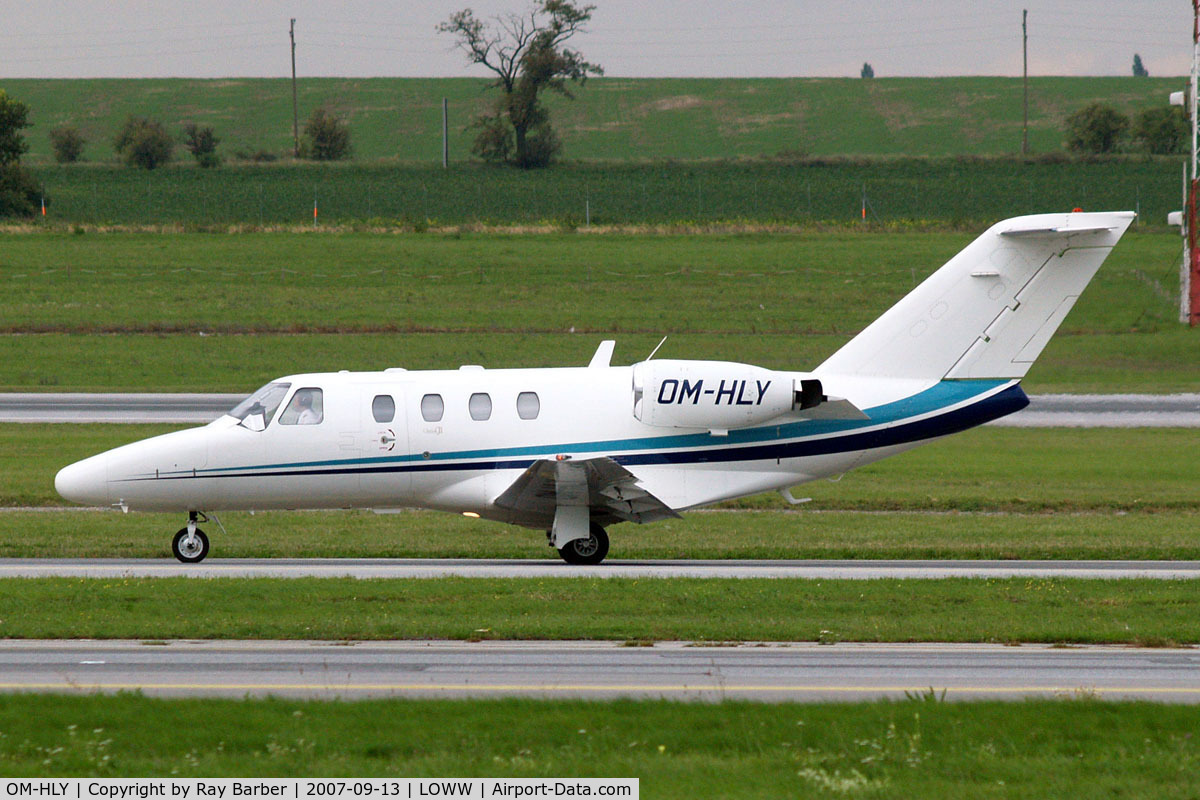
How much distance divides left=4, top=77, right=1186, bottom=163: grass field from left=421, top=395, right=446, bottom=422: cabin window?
110845mm

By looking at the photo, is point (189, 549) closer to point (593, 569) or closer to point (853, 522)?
point (593, 569)

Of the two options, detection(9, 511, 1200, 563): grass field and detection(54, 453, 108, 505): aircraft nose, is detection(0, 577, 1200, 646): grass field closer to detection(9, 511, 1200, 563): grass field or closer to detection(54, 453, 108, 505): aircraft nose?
detection(54, 453, 108, 505): aircraft nose

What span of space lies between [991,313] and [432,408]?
783cm

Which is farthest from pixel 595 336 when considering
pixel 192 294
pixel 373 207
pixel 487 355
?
pixel 373 207

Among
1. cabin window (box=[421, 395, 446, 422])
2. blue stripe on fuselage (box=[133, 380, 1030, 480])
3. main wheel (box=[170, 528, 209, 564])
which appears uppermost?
cabin window (box=[421, 395, 446, 422])

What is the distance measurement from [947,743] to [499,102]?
93939 millimetres

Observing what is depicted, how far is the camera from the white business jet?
19.2 metres

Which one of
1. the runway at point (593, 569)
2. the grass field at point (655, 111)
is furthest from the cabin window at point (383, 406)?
the grass field at point (655, 111)

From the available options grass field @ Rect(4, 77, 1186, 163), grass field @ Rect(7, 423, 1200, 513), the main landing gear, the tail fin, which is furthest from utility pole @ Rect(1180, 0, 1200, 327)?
grass field @ Rect(4, 77, 1186, 163)

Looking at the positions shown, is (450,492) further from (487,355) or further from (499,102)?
(499,102)

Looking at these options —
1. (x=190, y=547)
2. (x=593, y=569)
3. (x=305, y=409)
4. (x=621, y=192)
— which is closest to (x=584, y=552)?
(x=593, y=569)

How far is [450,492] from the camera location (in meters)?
19.5

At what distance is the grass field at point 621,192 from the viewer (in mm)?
78750

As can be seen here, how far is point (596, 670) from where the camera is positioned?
12.4 m
